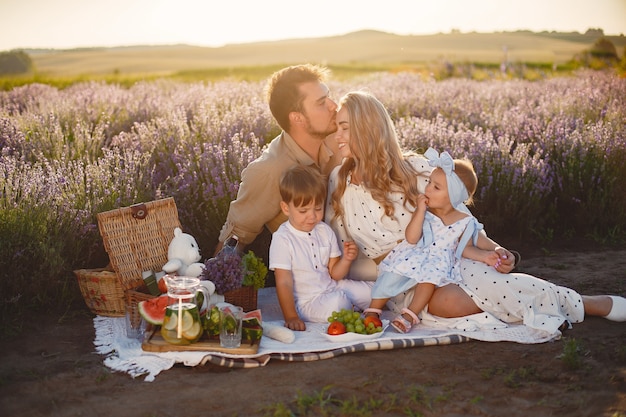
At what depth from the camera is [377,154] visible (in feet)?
14.9

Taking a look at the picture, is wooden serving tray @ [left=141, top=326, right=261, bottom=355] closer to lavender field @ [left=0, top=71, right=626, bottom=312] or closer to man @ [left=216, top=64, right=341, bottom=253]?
lavender field @ [left=0, top=71, right=626, bottom=312]

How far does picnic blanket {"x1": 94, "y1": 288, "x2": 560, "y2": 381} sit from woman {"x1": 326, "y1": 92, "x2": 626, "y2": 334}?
74 millimetres

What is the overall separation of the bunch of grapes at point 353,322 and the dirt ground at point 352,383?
170 mm

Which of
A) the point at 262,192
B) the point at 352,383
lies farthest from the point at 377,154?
the point at 352,383

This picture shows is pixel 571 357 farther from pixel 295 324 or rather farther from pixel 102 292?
pixel 102 292

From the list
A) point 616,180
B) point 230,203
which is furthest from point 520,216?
point 230,203

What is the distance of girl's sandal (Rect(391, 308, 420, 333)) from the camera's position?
167 inches

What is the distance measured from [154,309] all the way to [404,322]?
1369mm

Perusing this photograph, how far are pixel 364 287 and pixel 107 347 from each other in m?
1.54

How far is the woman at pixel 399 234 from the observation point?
4.32 metres

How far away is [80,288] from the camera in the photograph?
15.3 ft

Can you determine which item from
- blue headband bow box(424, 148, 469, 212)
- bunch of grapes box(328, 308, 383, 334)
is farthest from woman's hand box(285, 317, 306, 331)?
blue headband bow box(424, 148, 469, 212)

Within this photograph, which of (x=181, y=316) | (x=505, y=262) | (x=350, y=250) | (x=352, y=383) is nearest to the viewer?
(x=352, y=383)

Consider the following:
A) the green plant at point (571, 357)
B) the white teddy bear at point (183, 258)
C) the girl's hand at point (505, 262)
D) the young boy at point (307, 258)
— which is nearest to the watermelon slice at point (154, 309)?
the white teddy bear at point (183, 258)
